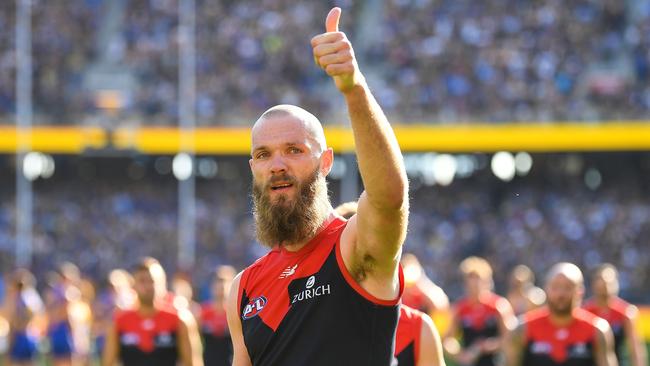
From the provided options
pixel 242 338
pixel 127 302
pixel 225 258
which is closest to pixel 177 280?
pixel 127 302

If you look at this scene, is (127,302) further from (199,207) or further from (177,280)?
(199,207)

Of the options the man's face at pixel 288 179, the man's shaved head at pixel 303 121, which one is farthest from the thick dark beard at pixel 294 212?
the man's shaved head at pixel 303 121

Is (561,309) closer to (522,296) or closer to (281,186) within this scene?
(281,186)

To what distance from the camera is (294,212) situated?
143 inches

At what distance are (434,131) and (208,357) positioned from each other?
16.2 meters

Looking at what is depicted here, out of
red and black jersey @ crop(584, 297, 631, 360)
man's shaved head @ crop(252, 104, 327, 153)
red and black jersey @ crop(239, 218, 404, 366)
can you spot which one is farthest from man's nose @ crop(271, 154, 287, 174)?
red and black jersey @ crop(584, 297, 631, 360)

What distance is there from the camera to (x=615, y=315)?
12344 millimetres

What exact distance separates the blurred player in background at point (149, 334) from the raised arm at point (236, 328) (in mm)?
6767

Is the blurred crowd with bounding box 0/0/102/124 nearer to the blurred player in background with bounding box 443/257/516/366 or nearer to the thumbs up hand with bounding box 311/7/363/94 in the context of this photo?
the blurred player in background with bounding box 443/257/516/366

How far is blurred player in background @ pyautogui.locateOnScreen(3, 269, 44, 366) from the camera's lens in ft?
53.8

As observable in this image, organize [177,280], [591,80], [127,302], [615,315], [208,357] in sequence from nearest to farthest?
1. [615,315]
2. [208,357]
3. [127,302]
4. [177,280]
5. [591,80]

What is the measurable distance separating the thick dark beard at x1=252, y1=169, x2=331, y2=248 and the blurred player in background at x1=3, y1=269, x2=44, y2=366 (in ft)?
42.8

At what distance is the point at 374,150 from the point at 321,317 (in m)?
0.59

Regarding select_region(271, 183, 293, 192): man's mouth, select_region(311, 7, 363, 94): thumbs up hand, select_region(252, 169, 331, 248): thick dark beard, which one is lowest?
select_region(252, 169, 331, 248): thick dark beard
